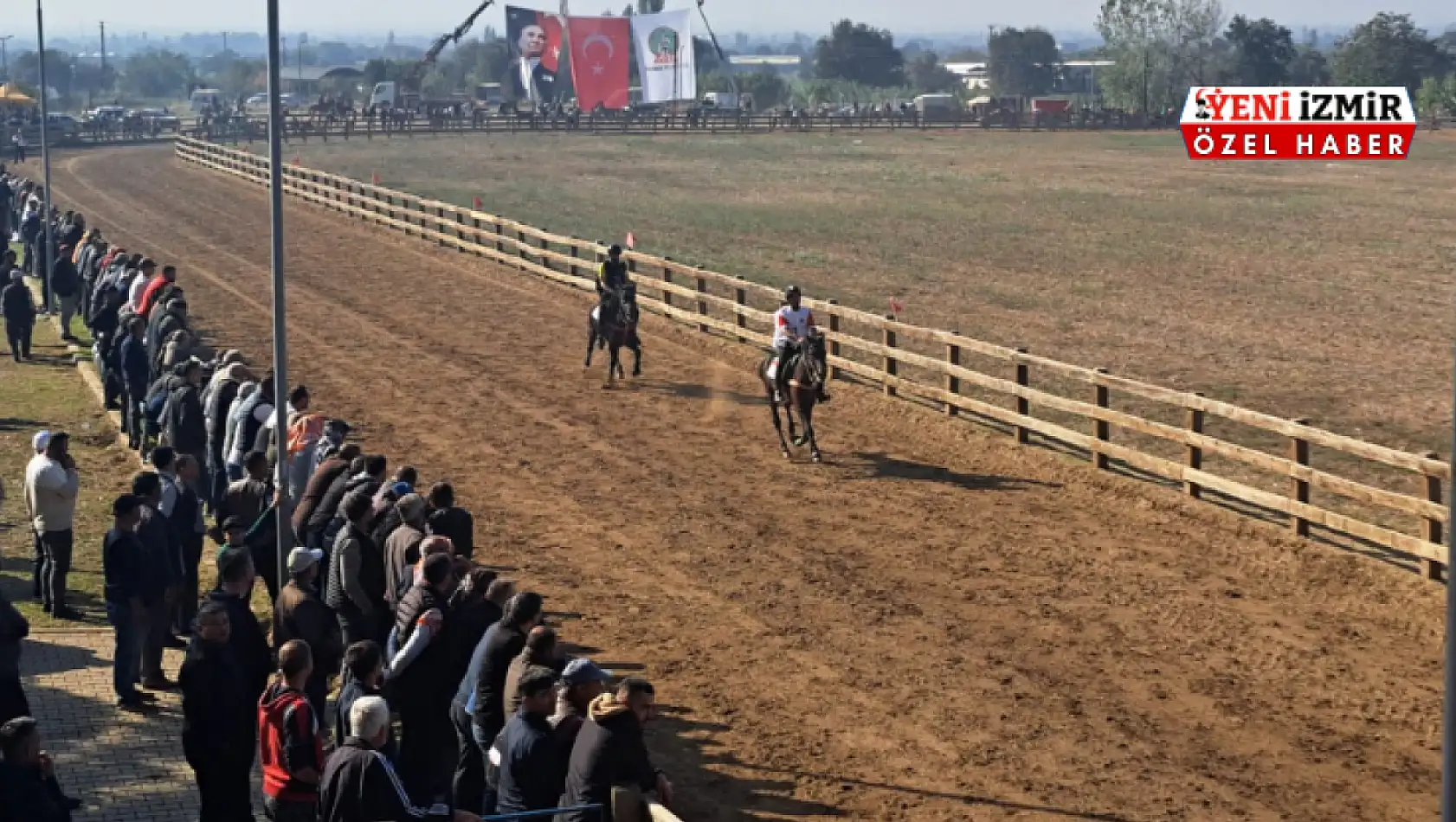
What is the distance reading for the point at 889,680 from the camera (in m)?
12.5

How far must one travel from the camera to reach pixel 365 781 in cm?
778

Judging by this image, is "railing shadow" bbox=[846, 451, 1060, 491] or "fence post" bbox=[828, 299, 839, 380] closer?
"railing shadow" bbox=[846, 451, 1060, 491]

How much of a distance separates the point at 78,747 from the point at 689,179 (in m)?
54.4

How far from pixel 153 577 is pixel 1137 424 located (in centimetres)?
953

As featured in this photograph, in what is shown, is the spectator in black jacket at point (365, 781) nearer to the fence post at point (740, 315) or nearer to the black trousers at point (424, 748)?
the black trousers at point (424, 748)

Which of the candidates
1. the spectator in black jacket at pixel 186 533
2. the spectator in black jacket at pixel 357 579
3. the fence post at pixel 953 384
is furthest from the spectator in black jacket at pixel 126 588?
the fence post at pixel 953 384

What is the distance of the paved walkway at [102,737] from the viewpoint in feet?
34.4

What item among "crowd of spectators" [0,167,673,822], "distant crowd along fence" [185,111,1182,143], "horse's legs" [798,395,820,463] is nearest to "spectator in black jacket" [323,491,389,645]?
"crowd of spectators" [0,167,673,822]

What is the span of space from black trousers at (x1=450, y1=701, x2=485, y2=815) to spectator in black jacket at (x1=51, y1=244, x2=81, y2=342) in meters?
19.4

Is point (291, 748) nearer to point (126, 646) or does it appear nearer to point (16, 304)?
point (126, 646)

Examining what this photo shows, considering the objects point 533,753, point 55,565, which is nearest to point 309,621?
point 533,753

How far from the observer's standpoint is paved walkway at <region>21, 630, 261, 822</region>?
34.4 ft

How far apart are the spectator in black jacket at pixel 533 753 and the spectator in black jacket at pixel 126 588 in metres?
4.27

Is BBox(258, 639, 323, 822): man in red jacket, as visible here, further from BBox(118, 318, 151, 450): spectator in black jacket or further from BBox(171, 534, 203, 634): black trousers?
BBox(118, 318, 151, 450): spectator in black jacket
